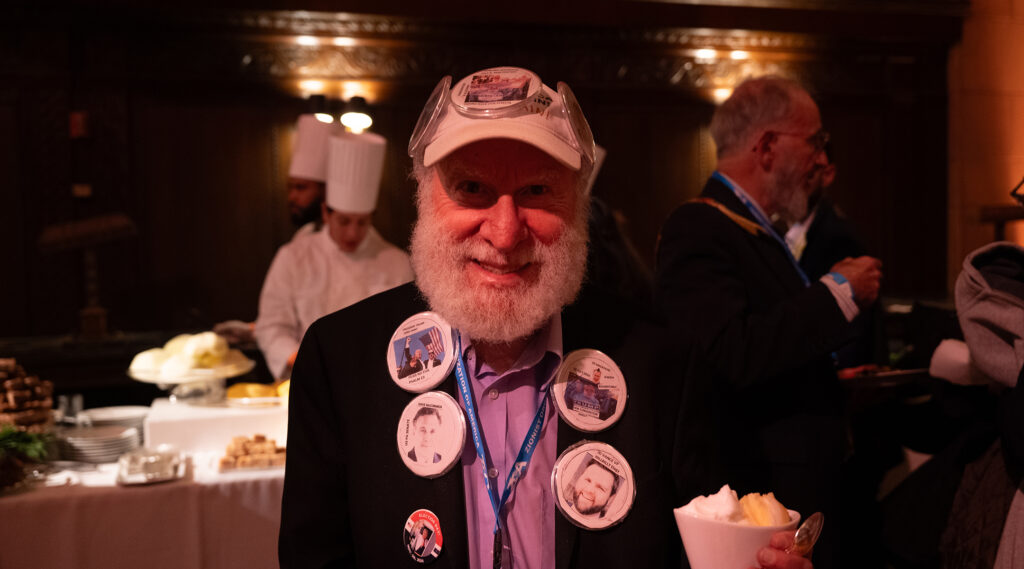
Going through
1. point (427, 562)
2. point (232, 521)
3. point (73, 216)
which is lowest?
point (232, 521)

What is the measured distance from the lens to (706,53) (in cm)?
666

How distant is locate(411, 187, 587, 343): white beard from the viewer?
4.08 feet

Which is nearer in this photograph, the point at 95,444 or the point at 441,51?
the point at 95,444

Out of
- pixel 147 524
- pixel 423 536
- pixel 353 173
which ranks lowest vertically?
pixel 147 524

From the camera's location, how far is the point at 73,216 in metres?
5.71

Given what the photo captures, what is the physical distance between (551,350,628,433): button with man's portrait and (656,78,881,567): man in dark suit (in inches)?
28.1

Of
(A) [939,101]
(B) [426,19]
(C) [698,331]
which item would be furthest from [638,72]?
(C) [698,331]

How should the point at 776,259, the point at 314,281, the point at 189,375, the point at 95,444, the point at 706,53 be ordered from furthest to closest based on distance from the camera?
1. the point at 706,53
2. the point at 314,281
3. the point at 189,375
4. the point at 95,444
5. the point at 776,259

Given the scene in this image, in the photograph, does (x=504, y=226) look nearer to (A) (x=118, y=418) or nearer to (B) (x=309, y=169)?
(A) (x=118, y=418)

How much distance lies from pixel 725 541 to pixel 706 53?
243 inches

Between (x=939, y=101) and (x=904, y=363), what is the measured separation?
200 inches

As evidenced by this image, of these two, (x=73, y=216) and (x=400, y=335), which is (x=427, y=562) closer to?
(x=400, y=335)

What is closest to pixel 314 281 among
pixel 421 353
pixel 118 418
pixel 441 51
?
→ pixel 118 418

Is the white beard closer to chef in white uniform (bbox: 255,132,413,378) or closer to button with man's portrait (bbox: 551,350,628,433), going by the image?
button with man's portrait (bbox: 551,350,628,433)
